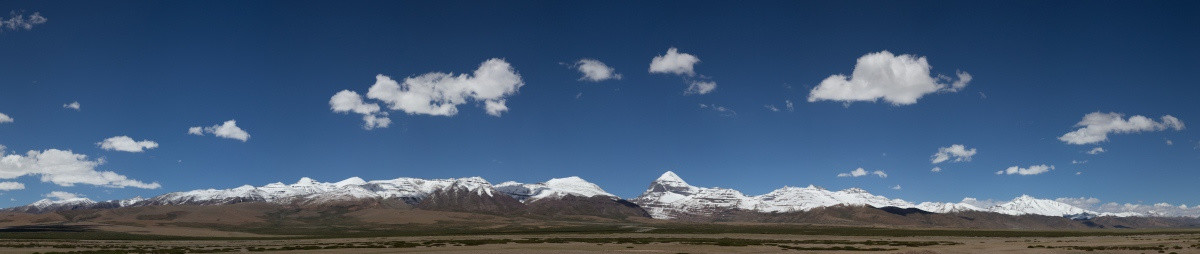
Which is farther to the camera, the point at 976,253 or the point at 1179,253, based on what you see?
the point at 976,253

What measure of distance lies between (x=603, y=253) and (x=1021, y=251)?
4834 cm

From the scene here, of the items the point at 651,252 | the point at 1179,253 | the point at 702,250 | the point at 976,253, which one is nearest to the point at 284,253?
the point at 651,252

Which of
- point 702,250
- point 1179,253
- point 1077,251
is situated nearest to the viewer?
point 1179,253

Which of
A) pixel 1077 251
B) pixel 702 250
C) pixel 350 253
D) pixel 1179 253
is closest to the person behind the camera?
pixel 1179 253

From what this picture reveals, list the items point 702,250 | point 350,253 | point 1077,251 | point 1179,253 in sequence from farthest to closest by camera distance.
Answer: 1. point 702,250
2. point 350,253
3. point 1077,251
4. point 1179,253

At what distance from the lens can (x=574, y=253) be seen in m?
89.1

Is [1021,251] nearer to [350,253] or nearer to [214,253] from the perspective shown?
[350,253]

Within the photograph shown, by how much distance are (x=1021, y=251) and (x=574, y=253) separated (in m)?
51.7

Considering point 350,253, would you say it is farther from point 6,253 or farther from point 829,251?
point 829,251

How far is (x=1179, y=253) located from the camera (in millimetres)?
79250

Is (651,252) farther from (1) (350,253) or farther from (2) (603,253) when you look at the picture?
(1) (350,253)

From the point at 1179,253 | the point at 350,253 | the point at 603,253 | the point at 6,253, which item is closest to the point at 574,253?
the point at 603,253

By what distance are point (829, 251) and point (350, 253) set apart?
56.7 m

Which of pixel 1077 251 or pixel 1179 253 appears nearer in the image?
pixel 1179 253
